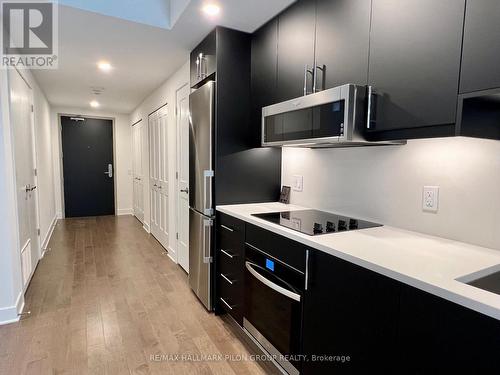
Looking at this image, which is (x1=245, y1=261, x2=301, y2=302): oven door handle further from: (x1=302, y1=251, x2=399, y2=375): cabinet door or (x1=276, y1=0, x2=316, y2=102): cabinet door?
(x1=276, y1=0, x2=316, y2=102): cabinet door

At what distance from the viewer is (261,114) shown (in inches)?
86.7

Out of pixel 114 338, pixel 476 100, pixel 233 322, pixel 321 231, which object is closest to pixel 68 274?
pixel 114 338

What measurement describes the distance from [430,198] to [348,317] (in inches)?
29.2

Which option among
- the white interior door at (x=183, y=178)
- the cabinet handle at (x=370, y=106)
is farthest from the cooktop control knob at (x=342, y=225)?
the white interior door at (x=183, y=178)

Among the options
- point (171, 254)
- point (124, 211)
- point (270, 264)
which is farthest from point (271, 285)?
point (124, 211)

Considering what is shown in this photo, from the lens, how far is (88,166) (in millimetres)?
6328

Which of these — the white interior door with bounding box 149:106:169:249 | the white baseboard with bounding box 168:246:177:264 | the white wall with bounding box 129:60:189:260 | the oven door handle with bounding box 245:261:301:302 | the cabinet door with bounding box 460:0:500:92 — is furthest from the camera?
the white interior door with bounding box 149:106:169:249

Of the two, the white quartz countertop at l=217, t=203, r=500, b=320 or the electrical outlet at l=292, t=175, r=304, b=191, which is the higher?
the electrical outlet at l=292, t=175, r=304, b=191

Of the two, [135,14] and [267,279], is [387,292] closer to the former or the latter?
[267,279]

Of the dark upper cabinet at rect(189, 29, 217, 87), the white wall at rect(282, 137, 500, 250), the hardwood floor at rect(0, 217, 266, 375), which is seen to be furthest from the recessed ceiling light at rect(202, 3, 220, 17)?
the hardwood floor at rect(0, 217, 266, 375)

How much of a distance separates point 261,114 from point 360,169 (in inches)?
33.6

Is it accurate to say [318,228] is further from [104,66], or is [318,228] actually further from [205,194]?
[104,66]

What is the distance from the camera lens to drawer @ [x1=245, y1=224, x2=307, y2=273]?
4.67ft

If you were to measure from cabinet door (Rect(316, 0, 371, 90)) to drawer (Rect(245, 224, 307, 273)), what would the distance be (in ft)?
2.87
